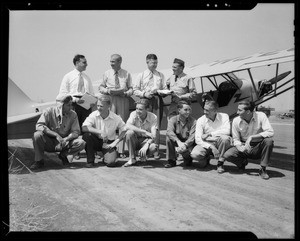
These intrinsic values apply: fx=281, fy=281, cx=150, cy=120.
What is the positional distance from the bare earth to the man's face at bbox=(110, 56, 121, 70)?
2.33 meters

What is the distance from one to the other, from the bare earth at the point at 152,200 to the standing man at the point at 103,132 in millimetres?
273

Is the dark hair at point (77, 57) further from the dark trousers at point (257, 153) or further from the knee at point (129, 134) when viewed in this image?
the dark trousers at point (257, 153)

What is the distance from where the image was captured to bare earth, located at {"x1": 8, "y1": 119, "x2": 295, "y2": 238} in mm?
Answer: 2826

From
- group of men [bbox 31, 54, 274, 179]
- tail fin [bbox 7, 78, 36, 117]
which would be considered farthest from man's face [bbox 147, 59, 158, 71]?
tail fin [bbox 7, 78, 36, 117]

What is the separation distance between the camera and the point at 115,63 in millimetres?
6402

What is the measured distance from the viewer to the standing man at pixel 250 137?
4891mm

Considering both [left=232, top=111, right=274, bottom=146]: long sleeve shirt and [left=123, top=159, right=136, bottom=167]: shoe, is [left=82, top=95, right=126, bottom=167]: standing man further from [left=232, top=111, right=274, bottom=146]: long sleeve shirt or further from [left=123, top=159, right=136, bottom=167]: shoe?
[left=232, top=111, right=274, bottom=146]: long sleeve shirt

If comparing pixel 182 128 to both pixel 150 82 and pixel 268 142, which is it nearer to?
pixel 150 82

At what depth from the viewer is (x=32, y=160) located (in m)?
5.99

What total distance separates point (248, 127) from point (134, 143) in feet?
7.24

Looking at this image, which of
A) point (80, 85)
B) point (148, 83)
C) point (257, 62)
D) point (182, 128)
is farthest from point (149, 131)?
point (257, 62)
